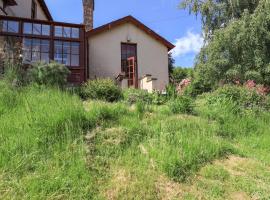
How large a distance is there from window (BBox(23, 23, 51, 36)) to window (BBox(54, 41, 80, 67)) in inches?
23.6

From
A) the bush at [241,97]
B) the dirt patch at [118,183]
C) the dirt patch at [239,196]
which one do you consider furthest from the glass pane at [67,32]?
the dirt patch at [239,196]

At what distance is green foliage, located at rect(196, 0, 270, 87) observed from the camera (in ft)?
45.9

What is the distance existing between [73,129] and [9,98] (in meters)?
2.18

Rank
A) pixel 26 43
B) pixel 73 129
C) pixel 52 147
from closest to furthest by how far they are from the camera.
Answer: pixel 52 147, pixel 73 129, pixel 26 43

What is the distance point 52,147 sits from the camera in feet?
20.1

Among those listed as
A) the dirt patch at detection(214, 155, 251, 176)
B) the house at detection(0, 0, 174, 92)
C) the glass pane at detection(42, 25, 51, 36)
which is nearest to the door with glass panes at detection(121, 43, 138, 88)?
the house at detection(0, 0, 174, 92)

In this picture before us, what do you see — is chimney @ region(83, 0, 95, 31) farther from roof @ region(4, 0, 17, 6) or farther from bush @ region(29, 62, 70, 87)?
bush @ region(29, 62, 70, 87)

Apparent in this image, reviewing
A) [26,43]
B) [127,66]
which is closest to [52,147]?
[26,43]

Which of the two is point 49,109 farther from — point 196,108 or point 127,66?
point 127,66

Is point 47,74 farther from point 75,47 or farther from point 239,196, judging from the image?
point 239,196

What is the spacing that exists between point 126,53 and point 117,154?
13526mm

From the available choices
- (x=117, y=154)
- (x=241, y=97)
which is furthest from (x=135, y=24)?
(x=117, y=154)

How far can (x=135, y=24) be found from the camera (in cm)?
1953

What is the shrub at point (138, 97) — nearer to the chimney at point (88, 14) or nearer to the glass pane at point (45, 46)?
the glass pane at point (45, 46)
